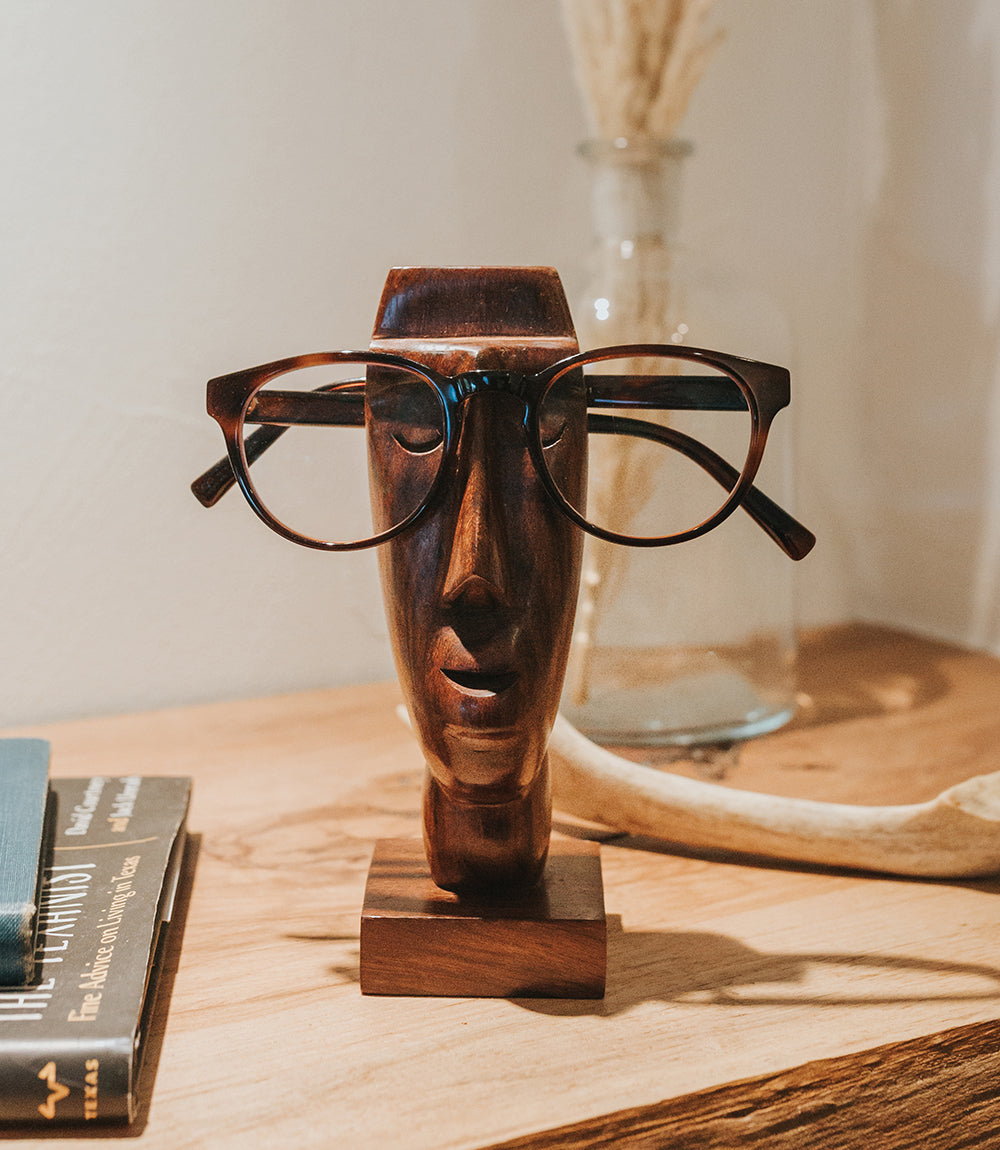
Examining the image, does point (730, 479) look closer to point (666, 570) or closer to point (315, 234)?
point (666, 570)

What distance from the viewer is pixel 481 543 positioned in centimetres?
43

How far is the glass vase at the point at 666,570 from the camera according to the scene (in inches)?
31.7

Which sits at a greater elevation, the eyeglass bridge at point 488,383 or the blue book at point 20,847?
the eyeglass bridge at point 488,383

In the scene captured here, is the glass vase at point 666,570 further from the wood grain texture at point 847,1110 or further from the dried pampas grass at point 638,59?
the wood grain texture at point 847,1110

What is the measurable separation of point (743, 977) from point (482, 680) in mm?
191

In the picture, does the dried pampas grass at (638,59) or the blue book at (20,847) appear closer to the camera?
the blue book at (20,847)

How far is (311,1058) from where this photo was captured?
1.43ft

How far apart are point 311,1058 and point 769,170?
938mm

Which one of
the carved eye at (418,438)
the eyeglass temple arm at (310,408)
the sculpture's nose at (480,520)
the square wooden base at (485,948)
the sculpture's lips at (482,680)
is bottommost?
the square wooden base at (485,948)

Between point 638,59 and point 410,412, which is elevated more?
point 638,59

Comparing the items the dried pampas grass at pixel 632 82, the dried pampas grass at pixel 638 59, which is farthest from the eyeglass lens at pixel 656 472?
the dried pampas grass at pixel 638 59

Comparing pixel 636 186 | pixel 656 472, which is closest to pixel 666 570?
pixel 656 472

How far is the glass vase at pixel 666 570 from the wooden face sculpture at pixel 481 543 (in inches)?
13.5

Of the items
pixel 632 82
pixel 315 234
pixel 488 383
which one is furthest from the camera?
pixel 315 234
